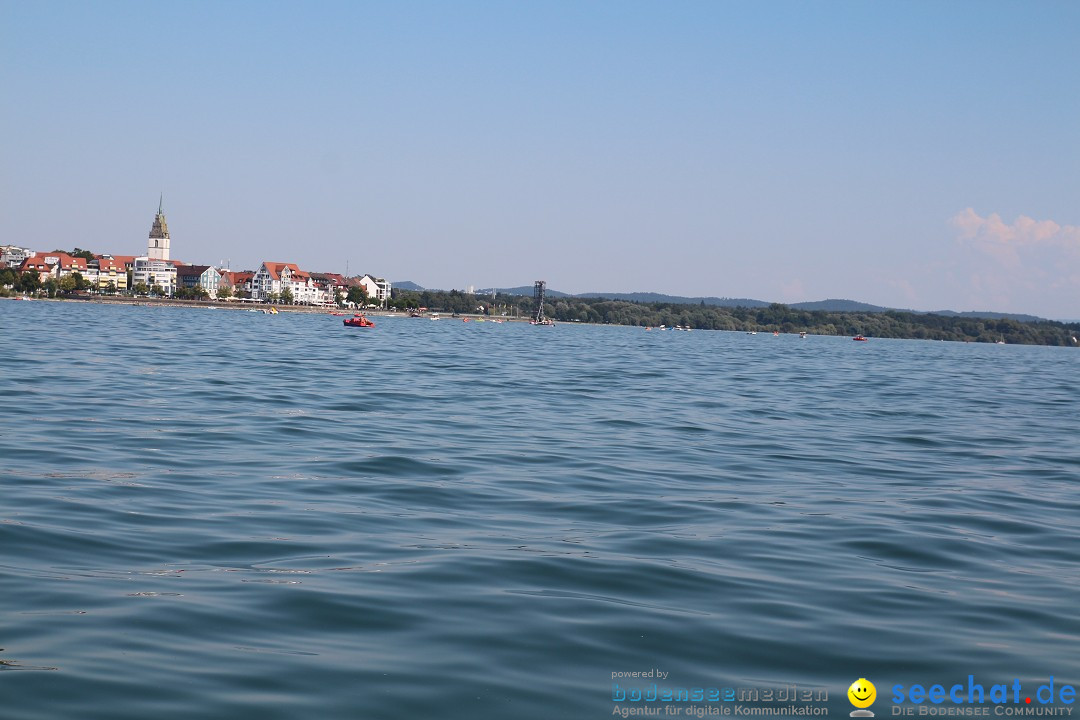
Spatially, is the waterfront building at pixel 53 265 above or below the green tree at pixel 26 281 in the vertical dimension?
above

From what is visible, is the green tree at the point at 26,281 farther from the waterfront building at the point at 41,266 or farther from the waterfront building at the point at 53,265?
the waterfront building at the point at 53,265

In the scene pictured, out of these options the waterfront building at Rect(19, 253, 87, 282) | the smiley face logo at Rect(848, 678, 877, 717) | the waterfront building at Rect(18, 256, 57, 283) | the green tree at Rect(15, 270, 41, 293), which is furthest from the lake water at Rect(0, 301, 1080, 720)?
the waterfront building at Rect(19, 253, 87, 282)

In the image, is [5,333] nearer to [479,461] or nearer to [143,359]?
[143,359]

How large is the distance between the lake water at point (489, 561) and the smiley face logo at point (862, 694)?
0.18ft

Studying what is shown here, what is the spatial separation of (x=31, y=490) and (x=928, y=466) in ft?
38.7

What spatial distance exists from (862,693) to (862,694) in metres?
0.01

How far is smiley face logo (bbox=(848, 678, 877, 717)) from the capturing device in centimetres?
530

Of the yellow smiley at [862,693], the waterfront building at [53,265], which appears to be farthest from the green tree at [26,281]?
the yellow smiley at [862,693]

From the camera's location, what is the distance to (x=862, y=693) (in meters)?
5.44

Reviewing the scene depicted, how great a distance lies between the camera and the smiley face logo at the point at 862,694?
5301 millimetres

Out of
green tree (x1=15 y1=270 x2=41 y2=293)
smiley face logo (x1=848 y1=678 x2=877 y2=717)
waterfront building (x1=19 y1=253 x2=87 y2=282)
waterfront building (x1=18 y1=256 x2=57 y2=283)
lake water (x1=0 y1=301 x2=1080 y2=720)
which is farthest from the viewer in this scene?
waterfront building (x1=19 y1=253 x2=87 y2=282)

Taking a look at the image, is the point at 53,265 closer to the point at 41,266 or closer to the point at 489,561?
the point at 41,266

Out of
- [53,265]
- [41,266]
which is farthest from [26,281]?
[53,265]

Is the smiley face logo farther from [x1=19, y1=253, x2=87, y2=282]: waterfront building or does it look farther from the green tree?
[x1=19, y1=253, x2=87, y2=282]: waterfront building
